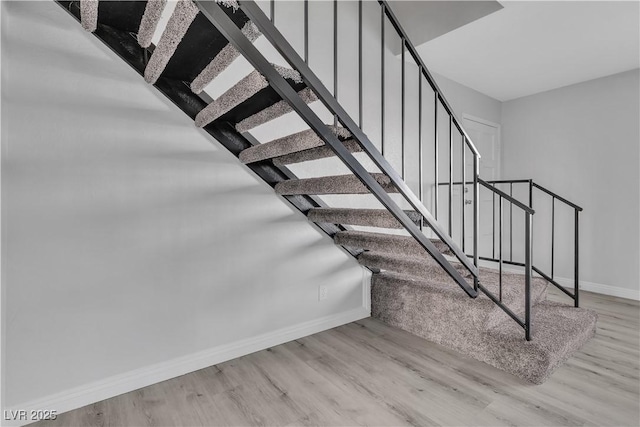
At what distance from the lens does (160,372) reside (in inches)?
71.3

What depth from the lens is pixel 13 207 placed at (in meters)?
1.44

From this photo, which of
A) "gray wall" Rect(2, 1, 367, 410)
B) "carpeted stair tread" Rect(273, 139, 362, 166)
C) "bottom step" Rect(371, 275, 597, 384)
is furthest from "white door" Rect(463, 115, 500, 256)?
"gray wall" Rect(2, 1, 367, 410)

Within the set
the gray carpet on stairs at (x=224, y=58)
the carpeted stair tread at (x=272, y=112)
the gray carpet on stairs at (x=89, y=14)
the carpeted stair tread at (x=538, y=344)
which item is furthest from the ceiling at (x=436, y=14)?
the gray carpet on stairs at (x=89, y=14)

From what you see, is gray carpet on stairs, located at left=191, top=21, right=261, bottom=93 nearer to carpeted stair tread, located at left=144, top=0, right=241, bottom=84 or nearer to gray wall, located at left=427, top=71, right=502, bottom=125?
carpeted stair tread, located at left=144, top=0, right=241, bottom=84

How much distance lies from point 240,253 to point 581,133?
3802 mm

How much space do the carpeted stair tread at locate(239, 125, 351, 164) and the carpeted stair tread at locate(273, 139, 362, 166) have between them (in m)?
0.05

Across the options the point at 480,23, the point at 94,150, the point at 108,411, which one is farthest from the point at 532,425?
the point at 480,23

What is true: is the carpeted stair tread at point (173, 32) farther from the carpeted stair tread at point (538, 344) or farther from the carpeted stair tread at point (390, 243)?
the carpeted stair tread at point (538, 344)

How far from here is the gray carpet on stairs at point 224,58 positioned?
49.8 inches

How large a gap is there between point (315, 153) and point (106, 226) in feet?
3.65

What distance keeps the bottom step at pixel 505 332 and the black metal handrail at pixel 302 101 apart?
0.74 meters

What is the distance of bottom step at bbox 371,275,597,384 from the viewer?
1.85 m

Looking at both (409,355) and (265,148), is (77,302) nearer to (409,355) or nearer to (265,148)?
(265,148)

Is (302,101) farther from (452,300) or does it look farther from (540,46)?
(540,46)
